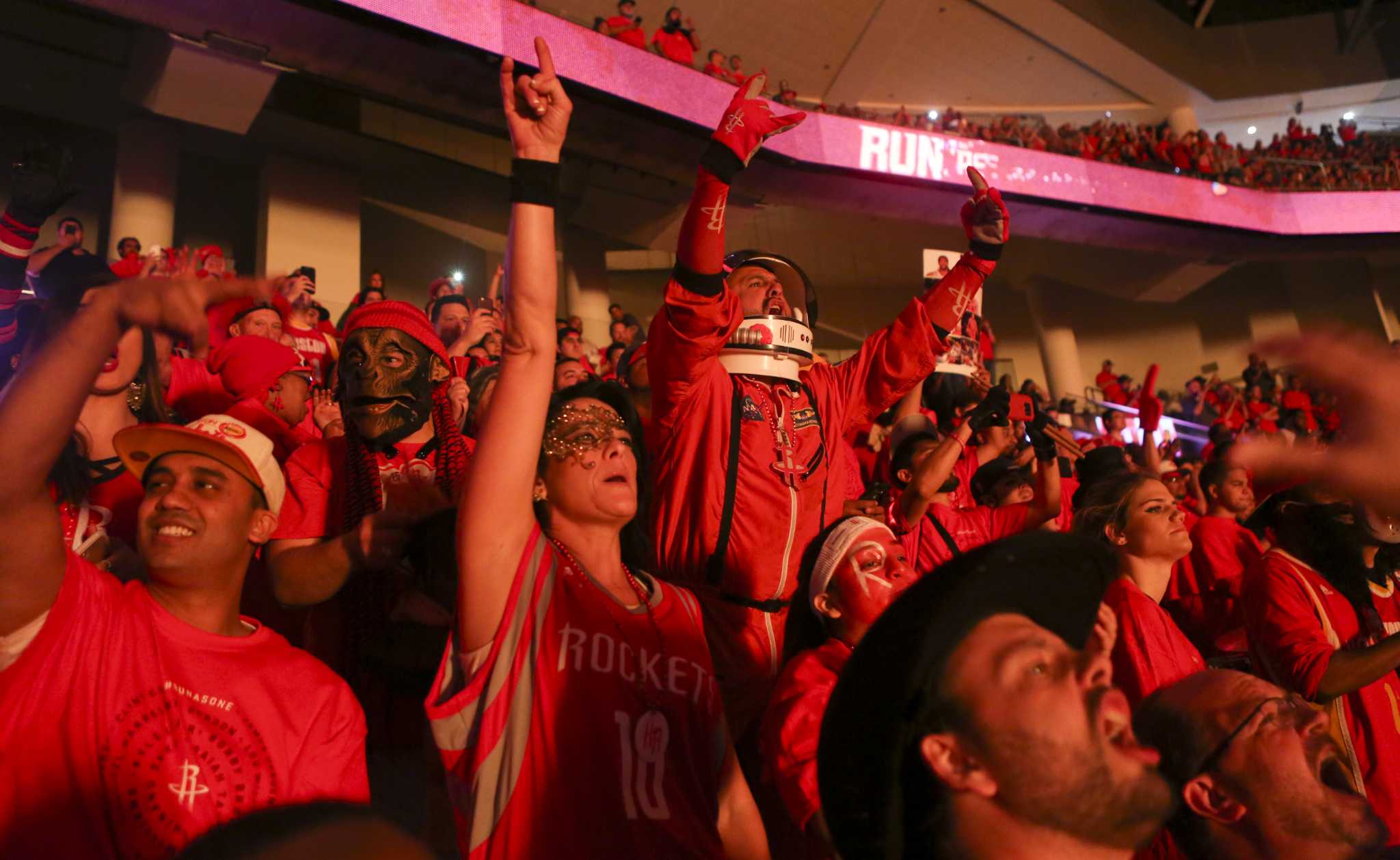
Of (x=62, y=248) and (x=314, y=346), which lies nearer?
(x=62, y=248)

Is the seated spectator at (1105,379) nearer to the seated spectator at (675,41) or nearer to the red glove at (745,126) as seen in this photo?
the seated spectator at (675,41)

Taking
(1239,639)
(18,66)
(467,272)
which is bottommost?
(1239,639)

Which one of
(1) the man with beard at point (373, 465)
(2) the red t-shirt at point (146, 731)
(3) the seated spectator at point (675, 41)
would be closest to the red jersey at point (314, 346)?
(1) the man with beard at point (373, 465)

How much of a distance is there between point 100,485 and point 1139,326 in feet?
79.4

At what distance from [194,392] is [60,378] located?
291 centimetres

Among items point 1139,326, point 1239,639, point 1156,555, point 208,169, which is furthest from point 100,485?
point 1139,326

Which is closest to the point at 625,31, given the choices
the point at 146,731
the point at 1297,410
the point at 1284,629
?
the point at 1297,410

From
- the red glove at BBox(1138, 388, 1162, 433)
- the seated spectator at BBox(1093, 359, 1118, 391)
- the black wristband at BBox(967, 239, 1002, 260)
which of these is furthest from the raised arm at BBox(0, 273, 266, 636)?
the seated spectator at BBox(1093, 359, 1118, 391)

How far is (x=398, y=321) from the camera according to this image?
131 inches

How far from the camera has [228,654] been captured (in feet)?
7.04

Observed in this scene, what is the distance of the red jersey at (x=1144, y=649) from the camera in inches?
116

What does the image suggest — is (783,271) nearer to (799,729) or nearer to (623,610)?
(623,610)

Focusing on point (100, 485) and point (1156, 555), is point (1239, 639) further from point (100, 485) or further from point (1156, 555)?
point (100, 485)

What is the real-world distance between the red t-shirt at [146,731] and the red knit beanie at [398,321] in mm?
1335
